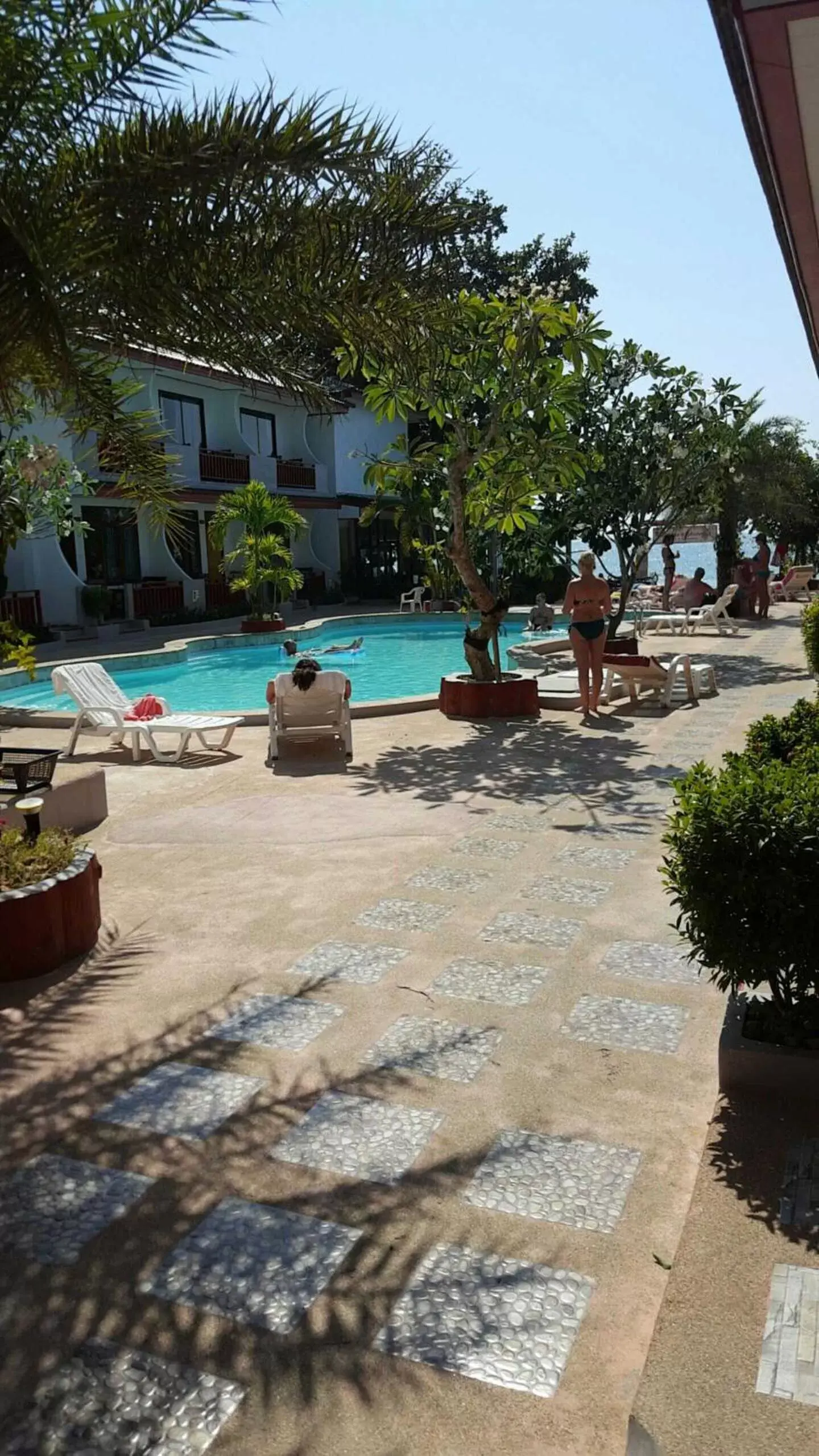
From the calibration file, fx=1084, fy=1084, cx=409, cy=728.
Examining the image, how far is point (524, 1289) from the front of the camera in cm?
297

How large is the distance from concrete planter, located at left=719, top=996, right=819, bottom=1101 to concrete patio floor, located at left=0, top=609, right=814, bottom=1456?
19 cm

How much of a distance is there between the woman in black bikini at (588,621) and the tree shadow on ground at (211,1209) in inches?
346

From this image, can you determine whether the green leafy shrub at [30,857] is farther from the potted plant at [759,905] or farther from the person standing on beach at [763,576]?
the person standing on beach at [763,576]

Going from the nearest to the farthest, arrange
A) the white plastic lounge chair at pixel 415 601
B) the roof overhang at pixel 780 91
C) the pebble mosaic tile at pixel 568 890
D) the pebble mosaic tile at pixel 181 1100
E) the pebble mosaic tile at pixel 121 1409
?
the roof overhang at pixel 780 91 < the pebble mosaic tile at pixel 121 1409 < the pebble mosaic tile at pixel 181 1100 < the pebble mosaic tile at pixel 568 890 < the white plastic lounge chair at pixel 415 601

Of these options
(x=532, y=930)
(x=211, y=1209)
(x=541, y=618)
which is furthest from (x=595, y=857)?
(x=541, y=618)

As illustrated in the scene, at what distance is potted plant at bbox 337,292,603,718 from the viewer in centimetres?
1166

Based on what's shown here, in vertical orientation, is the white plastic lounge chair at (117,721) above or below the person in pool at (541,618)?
below

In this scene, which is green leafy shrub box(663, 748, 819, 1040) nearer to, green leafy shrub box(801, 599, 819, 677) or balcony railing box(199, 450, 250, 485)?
green leafy shrub box(801, 599, 819, 677)

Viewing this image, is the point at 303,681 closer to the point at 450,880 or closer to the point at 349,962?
the point at 450,880

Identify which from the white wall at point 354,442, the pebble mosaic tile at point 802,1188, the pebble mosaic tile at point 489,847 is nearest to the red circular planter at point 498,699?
the pebble mosaic tile at point 489,847

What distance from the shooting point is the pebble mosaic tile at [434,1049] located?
4258 millimetres

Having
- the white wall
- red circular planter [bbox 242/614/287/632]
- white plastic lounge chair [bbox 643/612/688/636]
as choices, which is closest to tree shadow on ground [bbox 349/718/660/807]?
white plastic lounge chair [bbox 643/612/688/636]

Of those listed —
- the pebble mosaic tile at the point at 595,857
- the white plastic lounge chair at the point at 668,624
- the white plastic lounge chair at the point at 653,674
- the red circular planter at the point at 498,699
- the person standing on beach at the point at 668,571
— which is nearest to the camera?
the pebble mosaic tile at the point at 595,857

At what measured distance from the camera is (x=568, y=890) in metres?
6.32
